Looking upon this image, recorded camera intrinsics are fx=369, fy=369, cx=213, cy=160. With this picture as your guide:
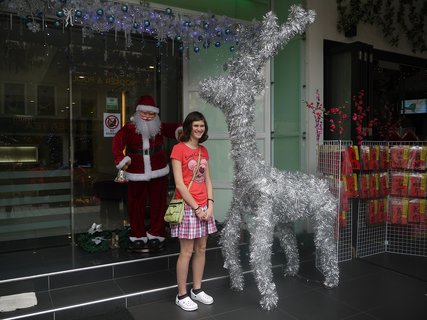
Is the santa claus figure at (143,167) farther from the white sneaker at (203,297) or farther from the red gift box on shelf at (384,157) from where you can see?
the red gift box on shelf at (384,157)

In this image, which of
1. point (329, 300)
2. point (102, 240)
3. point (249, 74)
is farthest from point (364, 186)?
point (102, 240)

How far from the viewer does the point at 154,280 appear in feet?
11.1

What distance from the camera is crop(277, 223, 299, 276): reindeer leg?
359 cm

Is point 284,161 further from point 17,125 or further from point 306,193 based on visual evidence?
point 17,125

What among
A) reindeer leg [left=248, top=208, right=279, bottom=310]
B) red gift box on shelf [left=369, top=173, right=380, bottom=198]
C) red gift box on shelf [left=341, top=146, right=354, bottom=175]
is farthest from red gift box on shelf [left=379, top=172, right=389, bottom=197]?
reindeer leg [left=248, top=208, right=279, bottom=310]

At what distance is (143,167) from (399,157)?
284 cm

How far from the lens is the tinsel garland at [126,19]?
10.7 ft

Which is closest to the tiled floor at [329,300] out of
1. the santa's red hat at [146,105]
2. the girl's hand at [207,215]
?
the girl's hand at [207,215]

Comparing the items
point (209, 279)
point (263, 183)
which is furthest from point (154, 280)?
point (263, 183)

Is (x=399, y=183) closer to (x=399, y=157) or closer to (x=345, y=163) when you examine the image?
(x=399, y=157)

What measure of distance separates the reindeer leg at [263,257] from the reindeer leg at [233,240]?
24 cm

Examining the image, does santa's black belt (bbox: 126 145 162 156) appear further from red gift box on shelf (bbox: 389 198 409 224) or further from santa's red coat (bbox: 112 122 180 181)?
red gift box on shelf (bbox: 389 198 409 224)

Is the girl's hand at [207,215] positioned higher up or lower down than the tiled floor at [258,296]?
higher up

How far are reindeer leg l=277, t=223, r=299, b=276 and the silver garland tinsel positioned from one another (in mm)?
348
